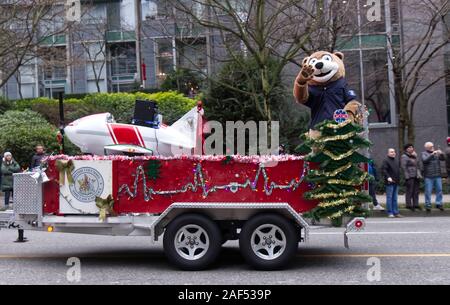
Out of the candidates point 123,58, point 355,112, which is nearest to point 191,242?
point 355,112

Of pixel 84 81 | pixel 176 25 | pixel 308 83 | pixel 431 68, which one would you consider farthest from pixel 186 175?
pixel 84 81

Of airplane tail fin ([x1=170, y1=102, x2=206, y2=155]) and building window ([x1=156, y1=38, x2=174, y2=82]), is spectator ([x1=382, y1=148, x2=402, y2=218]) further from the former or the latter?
building window ([x1=156, y1=38, x2=174, y2=82])

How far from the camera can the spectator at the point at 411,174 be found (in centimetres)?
1606

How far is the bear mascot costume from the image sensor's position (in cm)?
930

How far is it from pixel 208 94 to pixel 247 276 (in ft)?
46.3

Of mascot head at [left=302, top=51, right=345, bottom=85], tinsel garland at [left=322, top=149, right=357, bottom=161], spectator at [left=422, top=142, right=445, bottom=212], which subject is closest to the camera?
tinsel garland at [left=322, top=149, right=357, bottom=161]

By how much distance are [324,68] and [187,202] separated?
2.98 metres

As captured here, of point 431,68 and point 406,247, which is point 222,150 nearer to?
point 406,247

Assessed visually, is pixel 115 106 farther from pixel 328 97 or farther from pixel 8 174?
pixel 328 97

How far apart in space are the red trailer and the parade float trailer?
0.01 m

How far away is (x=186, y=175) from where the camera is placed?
8.20 meters

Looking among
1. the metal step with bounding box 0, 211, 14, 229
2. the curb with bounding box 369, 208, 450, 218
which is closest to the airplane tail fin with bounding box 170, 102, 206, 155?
the metal step with bounding box 0, 211, 14, 229

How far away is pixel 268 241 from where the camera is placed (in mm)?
8125

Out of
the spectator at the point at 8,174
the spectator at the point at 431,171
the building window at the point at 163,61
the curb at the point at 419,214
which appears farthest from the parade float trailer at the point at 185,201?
the building window at the point at 163,61
